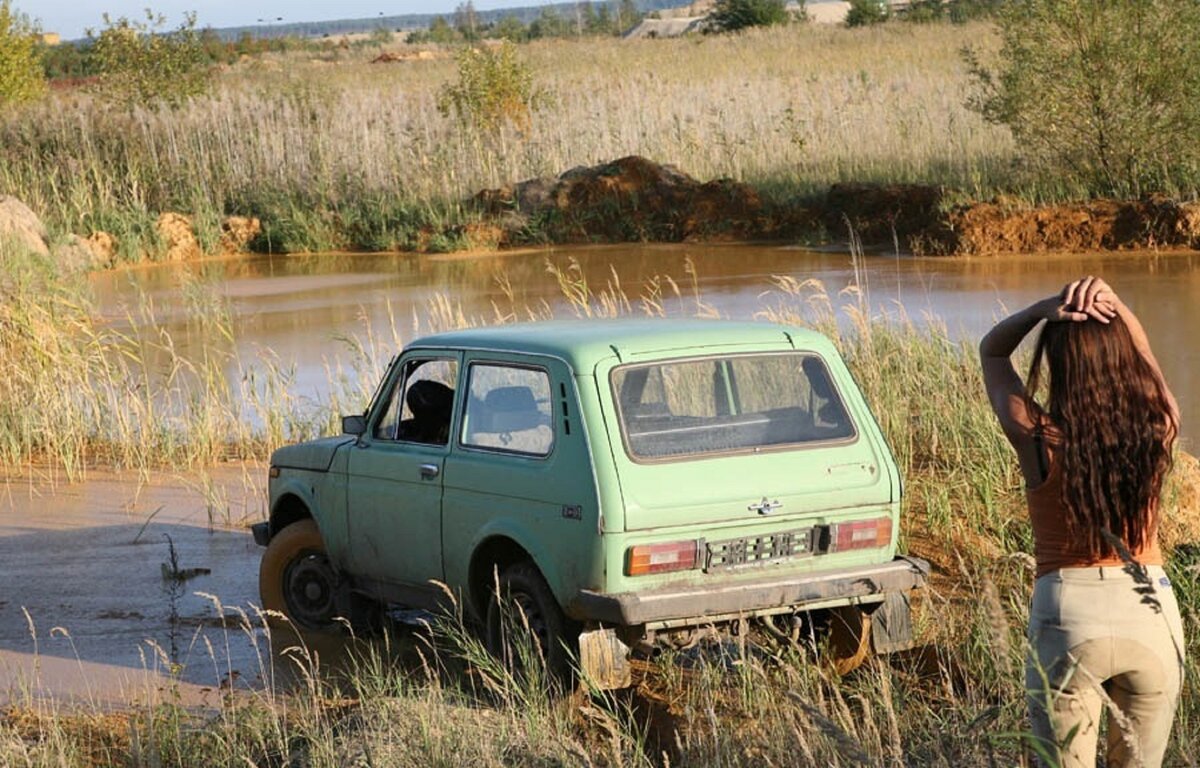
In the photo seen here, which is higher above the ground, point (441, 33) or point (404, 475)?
point (441, 33)

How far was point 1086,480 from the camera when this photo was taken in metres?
4.39

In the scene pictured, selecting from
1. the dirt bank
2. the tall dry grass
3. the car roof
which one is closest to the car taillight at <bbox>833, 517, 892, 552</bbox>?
the car roof

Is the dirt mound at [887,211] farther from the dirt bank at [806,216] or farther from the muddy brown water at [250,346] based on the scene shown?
the muddy brown water at [250,346]

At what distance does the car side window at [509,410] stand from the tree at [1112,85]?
2080cm

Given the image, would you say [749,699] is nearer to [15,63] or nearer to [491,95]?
[491,95]

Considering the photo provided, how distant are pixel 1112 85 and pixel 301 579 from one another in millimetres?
20701

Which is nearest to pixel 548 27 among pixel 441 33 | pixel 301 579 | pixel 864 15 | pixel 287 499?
pixel 441 33

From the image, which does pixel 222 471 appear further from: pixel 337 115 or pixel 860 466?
pixel 337 115

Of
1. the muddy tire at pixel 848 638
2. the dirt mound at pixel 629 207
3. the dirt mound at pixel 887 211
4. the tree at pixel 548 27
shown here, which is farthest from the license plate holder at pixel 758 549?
the tree at pixel 548 27

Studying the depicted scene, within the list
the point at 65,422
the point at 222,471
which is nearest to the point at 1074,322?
the point at 222,471

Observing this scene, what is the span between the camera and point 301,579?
929cm

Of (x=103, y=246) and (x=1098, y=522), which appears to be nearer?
(x=1098, y=522)

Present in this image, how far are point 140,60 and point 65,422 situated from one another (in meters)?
25.5

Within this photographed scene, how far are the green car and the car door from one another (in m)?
0.02
